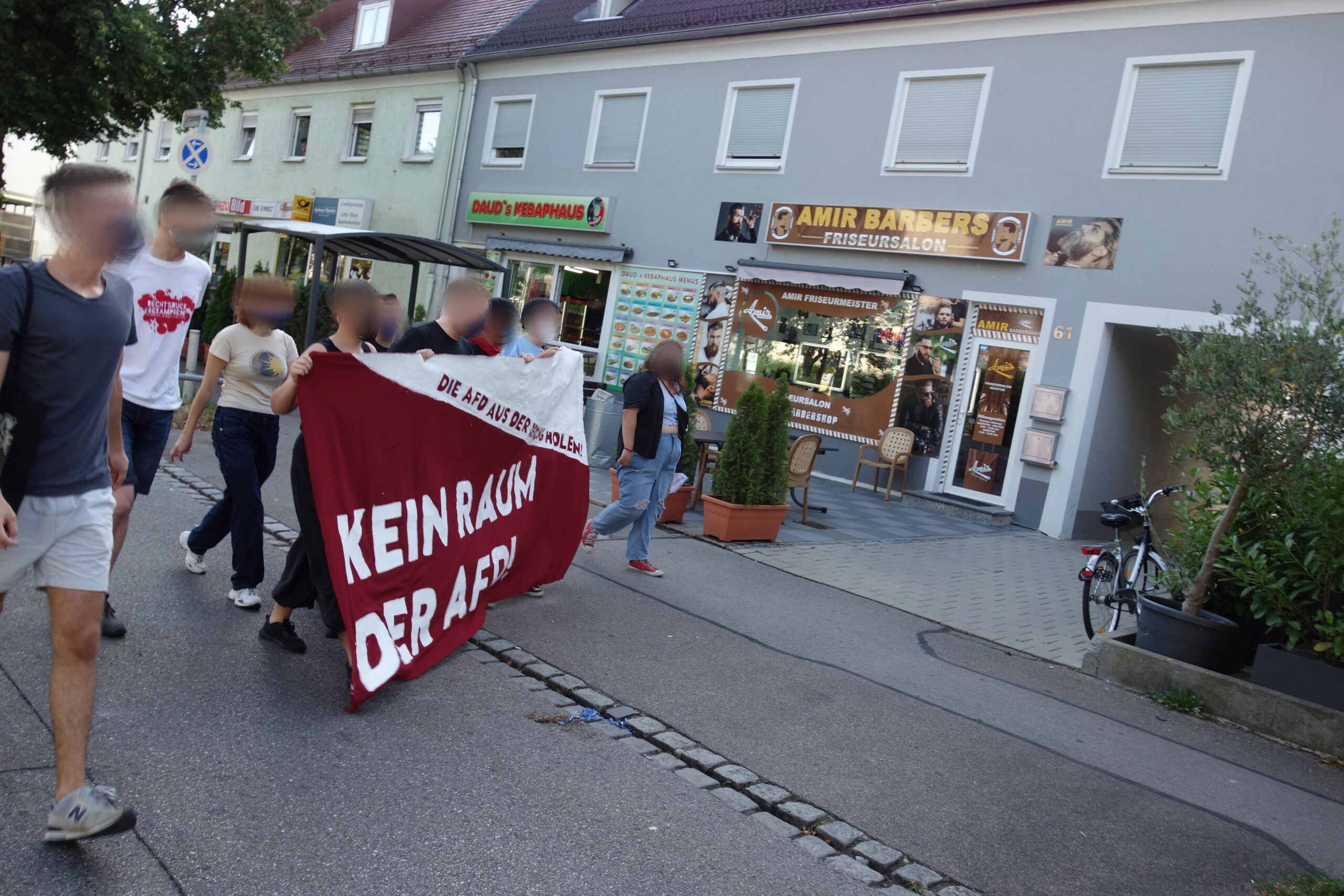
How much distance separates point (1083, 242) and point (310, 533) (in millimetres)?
11577

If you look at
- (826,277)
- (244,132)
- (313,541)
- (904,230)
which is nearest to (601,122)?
(826,277)

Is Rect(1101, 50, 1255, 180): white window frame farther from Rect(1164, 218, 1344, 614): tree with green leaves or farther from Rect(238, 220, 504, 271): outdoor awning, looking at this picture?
Rect(238, 220, 504, 271): outdoor awning

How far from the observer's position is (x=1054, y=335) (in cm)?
1380

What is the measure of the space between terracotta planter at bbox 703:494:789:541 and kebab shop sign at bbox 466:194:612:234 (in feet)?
35.6

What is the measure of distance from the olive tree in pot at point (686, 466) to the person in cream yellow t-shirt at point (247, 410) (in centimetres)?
430

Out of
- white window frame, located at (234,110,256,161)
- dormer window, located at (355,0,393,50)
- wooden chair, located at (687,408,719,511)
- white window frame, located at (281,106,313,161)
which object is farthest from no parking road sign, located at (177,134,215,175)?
white window frame, located at (234,110,256,161)

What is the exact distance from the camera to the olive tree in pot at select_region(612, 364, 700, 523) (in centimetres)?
1029

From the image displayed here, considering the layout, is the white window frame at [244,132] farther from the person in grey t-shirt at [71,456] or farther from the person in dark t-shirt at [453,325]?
the person in grey t-shirt at [71,456]

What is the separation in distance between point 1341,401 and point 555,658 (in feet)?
15.0

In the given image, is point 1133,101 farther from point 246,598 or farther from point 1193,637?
point 246,598

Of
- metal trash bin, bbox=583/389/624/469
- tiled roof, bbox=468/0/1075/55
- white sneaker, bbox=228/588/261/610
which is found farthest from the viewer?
tiled roof, bbox=468/0/1075/55

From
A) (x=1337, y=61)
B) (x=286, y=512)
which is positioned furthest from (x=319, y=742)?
(x=1337, y=61)

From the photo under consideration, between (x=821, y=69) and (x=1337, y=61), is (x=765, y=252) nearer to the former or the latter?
Result: (x=821, y=69)

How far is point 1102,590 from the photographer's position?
8281mm
